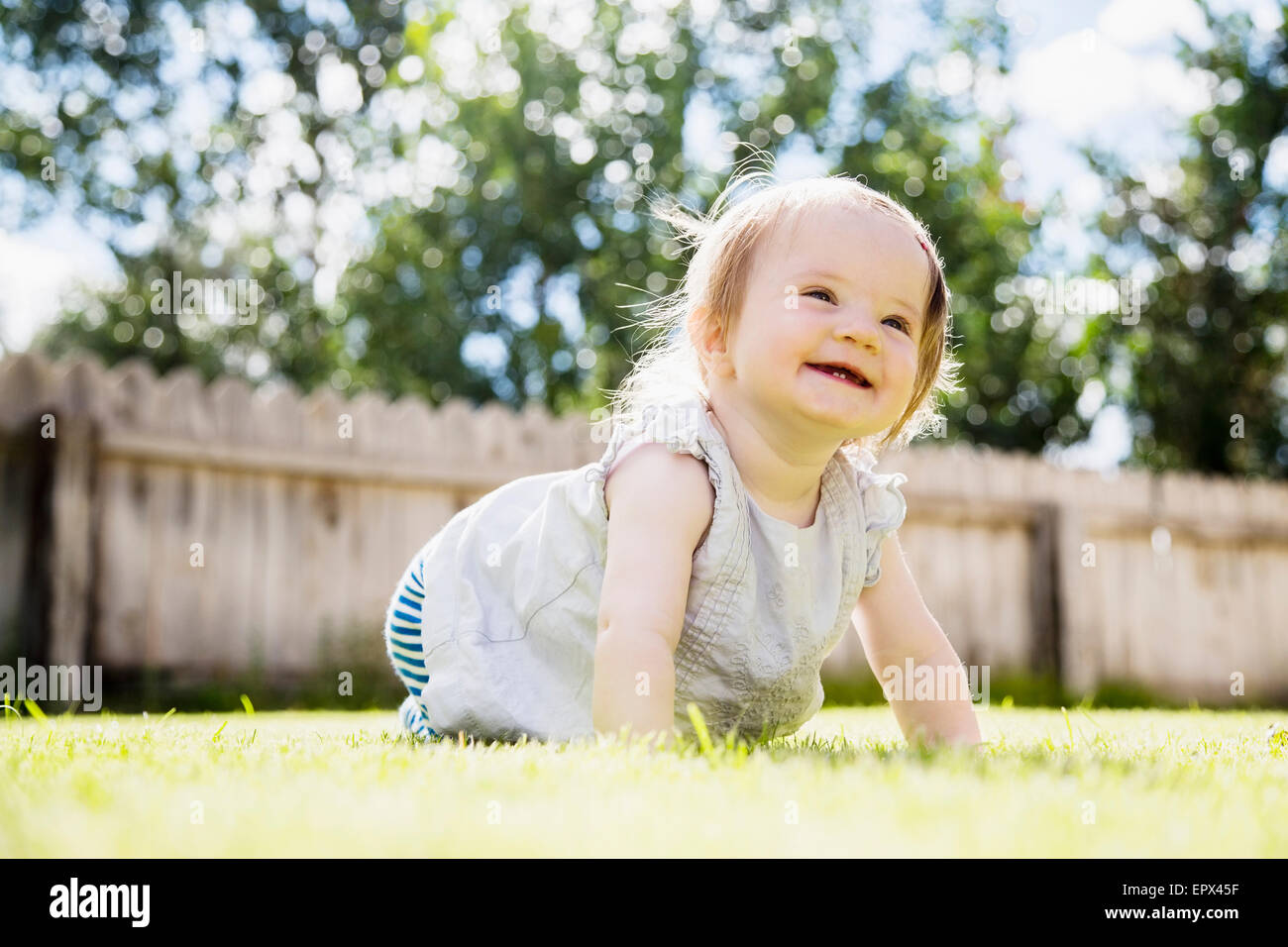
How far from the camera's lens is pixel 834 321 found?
8.12 feet

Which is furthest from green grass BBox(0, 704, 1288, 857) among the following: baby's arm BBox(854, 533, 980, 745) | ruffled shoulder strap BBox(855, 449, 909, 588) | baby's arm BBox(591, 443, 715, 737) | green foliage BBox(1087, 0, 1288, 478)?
green foliage BBox(1087, 0, 1288, 478)

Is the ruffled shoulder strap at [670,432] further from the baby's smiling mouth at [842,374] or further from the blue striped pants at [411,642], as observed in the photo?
the blue striped pants at [411,642]

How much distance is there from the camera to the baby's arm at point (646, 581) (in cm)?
220

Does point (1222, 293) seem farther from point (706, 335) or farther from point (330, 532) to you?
point (706, 335)

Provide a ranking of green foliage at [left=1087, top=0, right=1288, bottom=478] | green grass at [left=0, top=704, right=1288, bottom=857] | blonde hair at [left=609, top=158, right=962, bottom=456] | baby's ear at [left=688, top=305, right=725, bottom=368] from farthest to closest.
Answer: green foliage at [left=1087, top=0, right=1288, bottom=478] < baby's ear at [left=688, top=305, right=725, bottom=368] < blonde hair at [left=609, top=158, right=962, bottom=456] < green grass at [left=0, top=704, right=1288, bottom=857]

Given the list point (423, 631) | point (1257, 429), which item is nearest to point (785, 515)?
point (423, 631)

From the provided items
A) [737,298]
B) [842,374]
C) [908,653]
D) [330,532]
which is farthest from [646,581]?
[330,532]

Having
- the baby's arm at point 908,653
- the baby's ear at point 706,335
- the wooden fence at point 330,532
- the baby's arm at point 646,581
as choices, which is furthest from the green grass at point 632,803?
the wooden fence at point 330,532

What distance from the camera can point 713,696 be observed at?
2727 millimetres

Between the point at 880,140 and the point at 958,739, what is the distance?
12.8 m

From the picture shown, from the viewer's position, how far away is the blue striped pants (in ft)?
9.73

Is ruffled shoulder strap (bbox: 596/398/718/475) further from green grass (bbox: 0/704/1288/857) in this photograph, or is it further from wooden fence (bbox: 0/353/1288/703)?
wooden fence (bbox: 0/353/1288/703)

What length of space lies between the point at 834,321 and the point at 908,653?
90cm

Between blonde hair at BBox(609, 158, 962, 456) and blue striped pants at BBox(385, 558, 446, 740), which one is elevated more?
blonde hair at BBox(609, 158, 962, 456)
